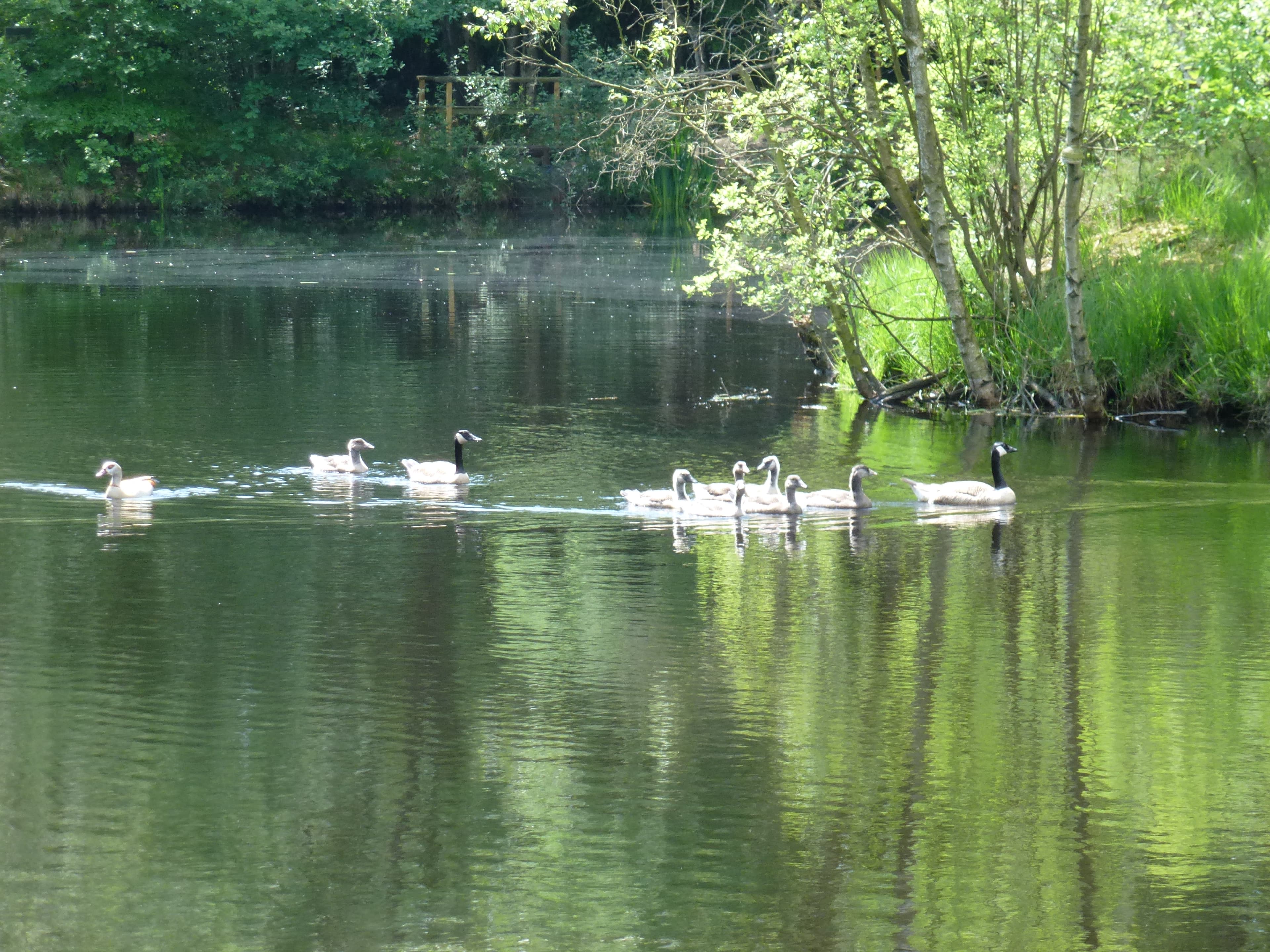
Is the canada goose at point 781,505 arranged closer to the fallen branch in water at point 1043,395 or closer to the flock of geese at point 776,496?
the flock of geese at point 776,496

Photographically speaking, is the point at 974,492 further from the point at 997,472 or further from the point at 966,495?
the point at 997,472

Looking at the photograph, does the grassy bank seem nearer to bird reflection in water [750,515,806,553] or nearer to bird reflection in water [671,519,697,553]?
bird reflection in water [750,515,806,553]

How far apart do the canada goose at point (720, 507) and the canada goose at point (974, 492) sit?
71.8 inches

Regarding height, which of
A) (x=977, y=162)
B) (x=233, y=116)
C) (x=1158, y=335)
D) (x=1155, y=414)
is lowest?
(x=1155, y=414)

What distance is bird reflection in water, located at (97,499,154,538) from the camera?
47.0 ft

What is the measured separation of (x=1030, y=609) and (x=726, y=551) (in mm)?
2910

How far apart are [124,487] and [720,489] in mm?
5428

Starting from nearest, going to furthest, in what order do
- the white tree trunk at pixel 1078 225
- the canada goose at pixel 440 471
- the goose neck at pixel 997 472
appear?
the goose neck at pixel 997 472, the canada goose at pixel 440 471, the white tree trunk at pixel 1078 225

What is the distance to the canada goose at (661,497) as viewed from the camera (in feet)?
50.1

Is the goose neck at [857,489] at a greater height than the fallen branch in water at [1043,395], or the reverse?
the fallen branch in water at [1043,395]

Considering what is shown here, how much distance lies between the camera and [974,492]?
51.3 feet

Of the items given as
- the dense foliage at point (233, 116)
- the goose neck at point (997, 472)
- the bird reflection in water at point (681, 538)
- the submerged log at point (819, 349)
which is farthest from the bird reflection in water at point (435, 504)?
the dense foliage at point (233, 116)

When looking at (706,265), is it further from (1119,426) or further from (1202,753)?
(1202,753)

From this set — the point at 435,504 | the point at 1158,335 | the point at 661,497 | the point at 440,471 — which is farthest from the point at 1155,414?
the point at 435,504
